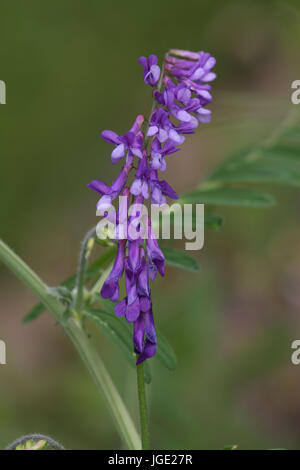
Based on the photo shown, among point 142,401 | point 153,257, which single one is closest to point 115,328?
point 142,401

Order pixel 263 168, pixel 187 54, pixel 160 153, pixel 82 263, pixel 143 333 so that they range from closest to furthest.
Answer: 1. pixel 160 153
2. pixel 143 333
3. pixel 187 54
4. pixel 82 263
5. pixel 263 168

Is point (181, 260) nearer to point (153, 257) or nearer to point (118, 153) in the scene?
point (153, 257)

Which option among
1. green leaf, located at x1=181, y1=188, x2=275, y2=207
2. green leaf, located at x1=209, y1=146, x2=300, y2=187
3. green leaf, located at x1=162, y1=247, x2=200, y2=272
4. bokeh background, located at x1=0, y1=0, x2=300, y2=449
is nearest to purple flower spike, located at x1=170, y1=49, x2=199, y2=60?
green leaf, located at x1=162, y1=247, x2=200, y2=272

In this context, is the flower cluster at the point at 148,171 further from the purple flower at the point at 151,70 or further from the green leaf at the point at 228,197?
the green leaf at the point at 228,197

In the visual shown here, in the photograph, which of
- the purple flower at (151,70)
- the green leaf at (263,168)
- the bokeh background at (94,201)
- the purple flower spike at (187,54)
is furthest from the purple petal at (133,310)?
the bokeh background at (94,201)

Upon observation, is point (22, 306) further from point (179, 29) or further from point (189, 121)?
point (189, 121)
